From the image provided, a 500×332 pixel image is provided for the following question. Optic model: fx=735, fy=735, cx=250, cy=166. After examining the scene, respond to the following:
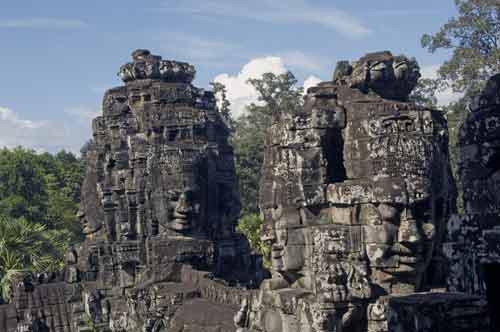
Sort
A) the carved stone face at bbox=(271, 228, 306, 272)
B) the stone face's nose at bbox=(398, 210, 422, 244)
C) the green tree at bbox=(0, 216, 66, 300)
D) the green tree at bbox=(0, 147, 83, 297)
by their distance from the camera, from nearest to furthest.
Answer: the stone face's nose at bbox=(398, 210, 422, 244) < the carved stone face at bbox=(271, 228, 306, 272) < the green tree at bbox=(0, 216, 66, 300) < the green tree at bbox=(0, 147, 83, 297)

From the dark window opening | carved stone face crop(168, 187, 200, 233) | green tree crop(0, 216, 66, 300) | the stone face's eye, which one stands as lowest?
green tree crop(0, 216, 66, 300)

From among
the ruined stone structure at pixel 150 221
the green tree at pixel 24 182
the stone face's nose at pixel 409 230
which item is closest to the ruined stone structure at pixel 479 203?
the stone face's nose at pixel 409 230

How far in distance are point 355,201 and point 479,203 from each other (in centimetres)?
274

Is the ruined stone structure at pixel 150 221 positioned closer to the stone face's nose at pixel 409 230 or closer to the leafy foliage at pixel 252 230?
the stone face's nose at pixel 409 230

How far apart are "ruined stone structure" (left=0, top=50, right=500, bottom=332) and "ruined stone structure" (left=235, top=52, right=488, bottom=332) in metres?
0.01

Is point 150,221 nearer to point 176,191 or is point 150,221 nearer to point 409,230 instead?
point 176,191

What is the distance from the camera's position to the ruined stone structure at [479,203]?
459 centimetres

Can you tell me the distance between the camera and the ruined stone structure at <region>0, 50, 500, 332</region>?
19.0ft

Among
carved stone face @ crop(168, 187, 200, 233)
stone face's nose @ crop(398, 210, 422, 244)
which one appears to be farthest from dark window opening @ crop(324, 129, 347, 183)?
carved stone face @ crop(168, 187, 200, 233)

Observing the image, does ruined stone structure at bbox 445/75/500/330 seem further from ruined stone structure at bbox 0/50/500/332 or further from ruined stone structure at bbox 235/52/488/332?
ruined stone structure at bbox 235/52/488/332

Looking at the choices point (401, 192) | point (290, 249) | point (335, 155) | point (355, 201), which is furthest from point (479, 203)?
point (290, 249)

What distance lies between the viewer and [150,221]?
1445cm

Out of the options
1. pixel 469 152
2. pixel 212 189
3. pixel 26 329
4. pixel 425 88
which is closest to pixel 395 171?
pixel 469 152

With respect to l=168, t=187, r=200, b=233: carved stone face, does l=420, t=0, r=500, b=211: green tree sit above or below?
above
